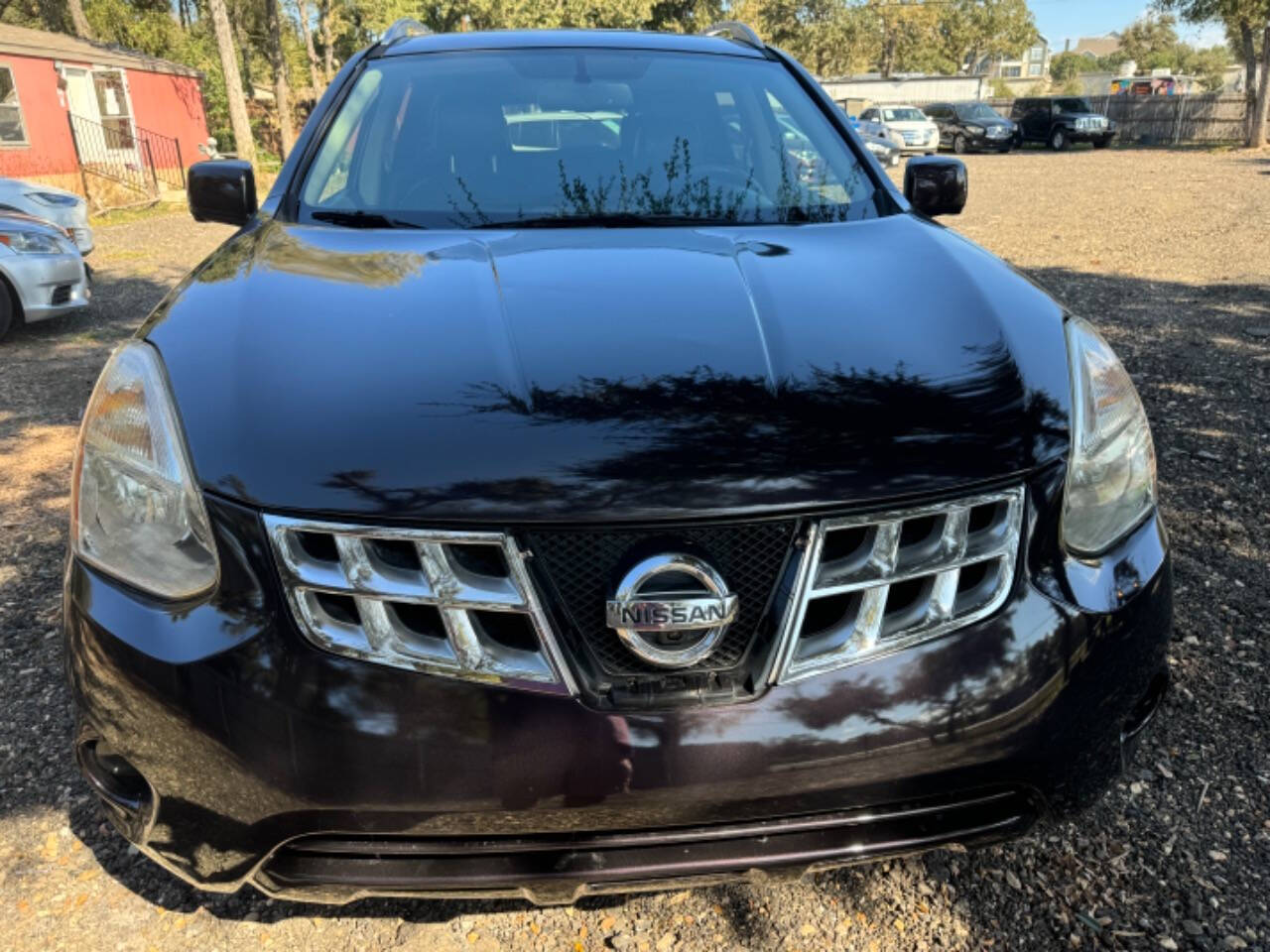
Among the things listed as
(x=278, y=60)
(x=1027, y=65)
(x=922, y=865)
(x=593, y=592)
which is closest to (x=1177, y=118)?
(x=278, y=60)

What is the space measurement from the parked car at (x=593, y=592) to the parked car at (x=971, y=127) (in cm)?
3398

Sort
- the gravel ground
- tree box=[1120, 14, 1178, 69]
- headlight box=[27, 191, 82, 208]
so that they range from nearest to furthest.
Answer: the gravel ground, headlight box=[27, 191, 82, 208], tree box=[1120, 14, 1178, 69]

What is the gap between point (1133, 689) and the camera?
1628 millimetres

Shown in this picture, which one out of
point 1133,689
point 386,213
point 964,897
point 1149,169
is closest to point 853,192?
point 386,213

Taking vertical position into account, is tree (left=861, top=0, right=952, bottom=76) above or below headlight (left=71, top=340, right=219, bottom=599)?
above

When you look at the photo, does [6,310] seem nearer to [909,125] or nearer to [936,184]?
[936,184]

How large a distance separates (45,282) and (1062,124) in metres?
33.1

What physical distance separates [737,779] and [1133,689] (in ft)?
2.38

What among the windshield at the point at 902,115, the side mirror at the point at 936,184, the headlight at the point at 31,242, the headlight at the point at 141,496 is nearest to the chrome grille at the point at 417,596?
the headlight at the point at 141,496

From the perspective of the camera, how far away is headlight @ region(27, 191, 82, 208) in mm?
8203

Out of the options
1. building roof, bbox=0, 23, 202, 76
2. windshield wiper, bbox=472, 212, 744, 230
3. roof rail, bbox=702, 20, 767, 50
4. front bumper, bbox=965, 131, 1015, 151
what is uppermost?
building roof, bbox=0, 23, 202, 76

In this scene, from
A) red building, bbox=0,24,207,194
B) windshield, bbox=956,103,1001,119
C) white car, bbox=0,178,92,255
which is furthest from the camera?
windshield, bbox=956,103,1001,119

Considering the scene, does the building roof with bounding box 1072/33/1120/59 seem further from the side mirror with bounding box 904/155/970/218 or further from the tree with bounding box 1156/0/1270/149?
the side mirror with bounding box 904/155/970/218

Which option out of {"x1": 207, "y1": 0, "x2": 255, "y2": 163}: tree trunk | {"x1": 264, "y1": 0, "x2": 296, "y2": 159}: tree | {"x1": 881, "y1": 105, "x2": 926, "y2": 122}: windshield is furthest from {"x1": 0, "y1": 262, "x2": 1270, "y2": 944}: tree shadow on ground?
{"x1": 881, "y1": 105, "x2": 926, "y2": 122}: windshield
